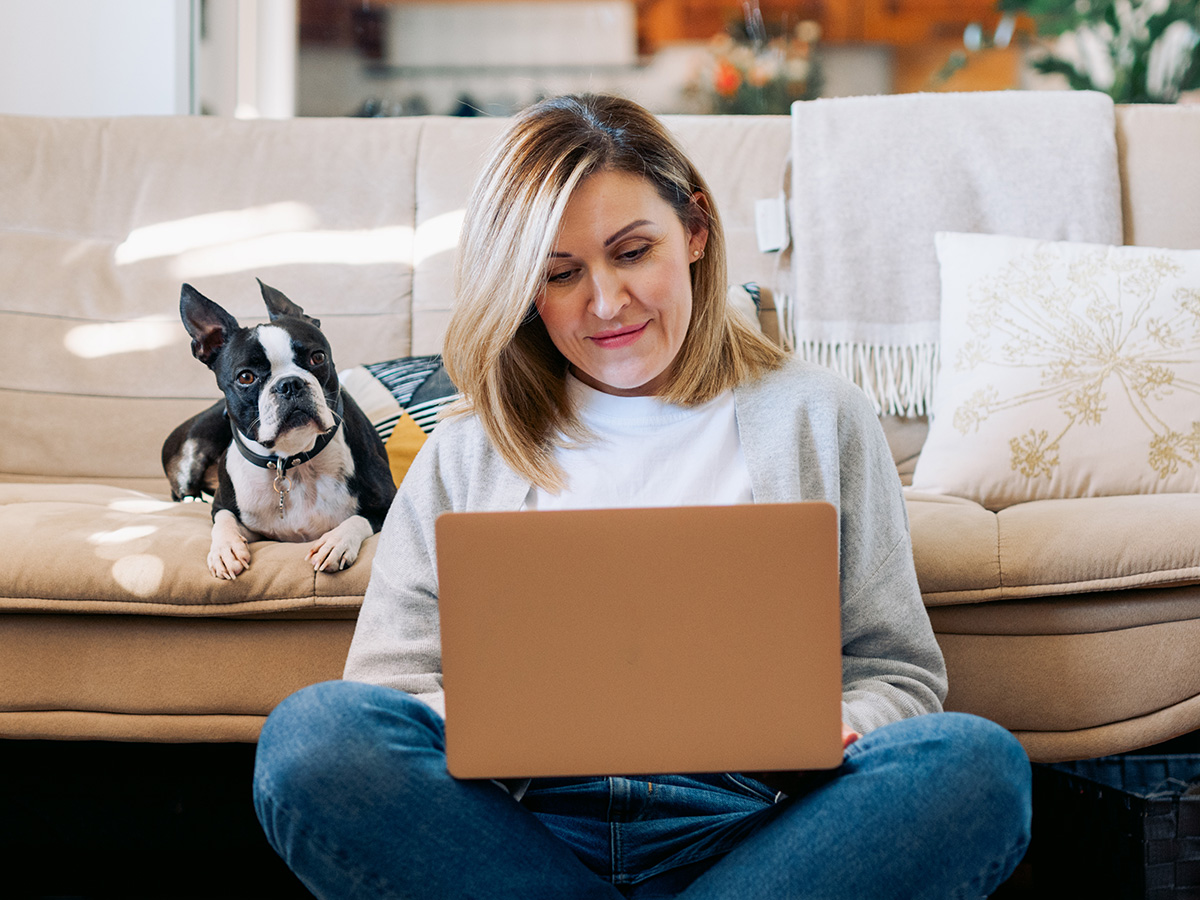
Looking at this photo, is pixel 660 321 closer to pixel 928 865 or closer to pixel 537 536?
pixel 537 536

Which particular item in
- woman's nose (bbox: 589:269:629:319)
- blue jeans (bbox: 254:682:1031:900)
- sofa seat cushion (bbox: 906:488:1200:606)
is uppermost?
woman's nose (bbox: 589:269:629:319)

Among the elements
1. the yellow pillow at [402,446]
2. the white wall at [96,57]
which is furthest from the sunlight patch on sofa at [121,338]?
the white wall at [96,57]

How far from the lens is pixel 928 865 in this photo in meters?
0.72

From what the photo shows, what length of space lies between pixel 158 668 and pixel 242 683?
107 mm

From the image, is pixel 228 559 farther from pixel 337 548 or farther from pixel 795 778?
pixel 795 778

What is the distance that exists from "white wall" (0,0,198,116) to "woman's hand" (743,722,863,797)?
2.43 meters

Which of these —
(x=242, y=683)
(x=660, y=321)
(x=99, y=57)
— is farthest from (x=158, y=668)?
(x=99, y=57)

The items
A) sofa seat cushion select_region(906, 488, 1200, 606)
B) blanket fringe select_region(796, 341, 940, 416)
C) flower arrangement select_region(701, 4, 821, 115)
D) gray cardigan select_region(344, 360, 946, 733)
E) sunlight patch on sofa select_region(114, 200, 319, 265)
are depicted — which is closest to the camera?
gray cardigan select_region(344, 360, 946, 733)

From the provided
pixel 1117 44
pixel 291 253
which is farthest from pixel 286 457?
pixel 1117 44

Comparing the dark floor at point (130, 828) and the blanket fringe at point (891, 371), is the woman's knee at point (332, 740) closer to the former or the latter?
the dark floor at point (130, 828)

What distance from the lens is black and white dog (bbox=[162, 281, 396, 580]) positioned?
50.3 inches

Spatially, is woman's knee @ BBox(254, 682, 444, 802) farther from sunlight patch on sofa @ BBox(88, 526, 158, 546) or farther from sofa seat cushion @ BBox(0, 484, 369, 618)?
sunlight patch on sofa @ BBox(88, 526, 158, 546)

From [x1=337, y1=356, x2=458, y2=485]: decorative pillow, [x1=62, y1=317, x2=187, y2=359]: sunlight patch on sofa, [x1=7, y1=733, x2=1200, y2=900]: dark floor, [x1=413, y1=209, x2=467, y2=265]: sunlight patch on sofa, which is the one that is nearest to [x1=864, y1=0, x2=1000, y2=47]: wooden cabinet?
[x1=413, y1=209, x2=467, y2=265]: sunlight patch on sofa

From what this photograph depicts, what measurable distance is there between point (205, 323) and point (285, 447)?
189 mm
